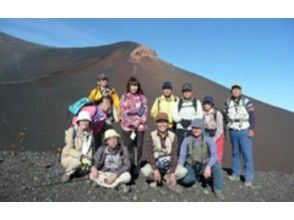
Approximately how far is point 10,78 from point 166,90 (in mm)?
9149

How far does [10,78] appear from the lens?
14898mm

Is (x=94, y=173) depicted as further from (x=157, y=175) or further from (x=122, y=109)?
(x=122, y=109)

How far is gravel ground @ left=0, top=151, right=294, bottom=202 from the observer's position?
605 centimetres

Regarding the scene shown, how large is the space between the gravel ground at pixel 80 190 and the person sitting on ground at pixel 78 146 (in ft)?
0.65

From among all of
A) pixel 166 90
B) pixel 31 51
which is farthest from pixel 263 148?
pixel 31 51

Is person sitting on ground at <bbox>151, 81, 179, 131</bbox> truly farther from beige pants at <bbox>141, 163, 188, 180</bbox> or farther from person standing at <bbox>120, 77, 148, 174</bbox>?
beige pants at <bbox>141, 163, 188, 180</bbox>

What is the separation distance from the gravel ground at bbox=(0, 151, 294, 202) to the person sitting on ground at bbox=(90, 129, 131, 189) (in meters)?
0.12

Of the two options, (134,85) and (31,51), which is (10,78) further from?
(134,85)

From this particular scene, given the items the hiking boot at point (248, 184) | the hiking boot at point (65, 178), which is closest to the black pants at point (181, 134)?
the hiking boot at point (248, 184)

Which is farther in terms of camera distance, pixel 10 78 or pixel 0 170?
pixel 10 78

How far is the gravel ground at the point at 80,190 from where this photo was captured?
6055mm

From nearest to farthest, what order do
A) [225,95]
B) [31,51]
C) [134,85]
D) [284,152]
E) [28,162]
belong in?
[134,85]
[28,162]
[284,152]
[225,95]
[31,51]

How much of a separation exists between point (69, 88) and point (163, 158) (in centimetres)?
724

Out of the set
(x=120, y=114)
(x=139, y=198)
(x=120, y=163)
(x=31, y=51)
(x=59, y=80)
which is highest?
(x=31, y=51)
